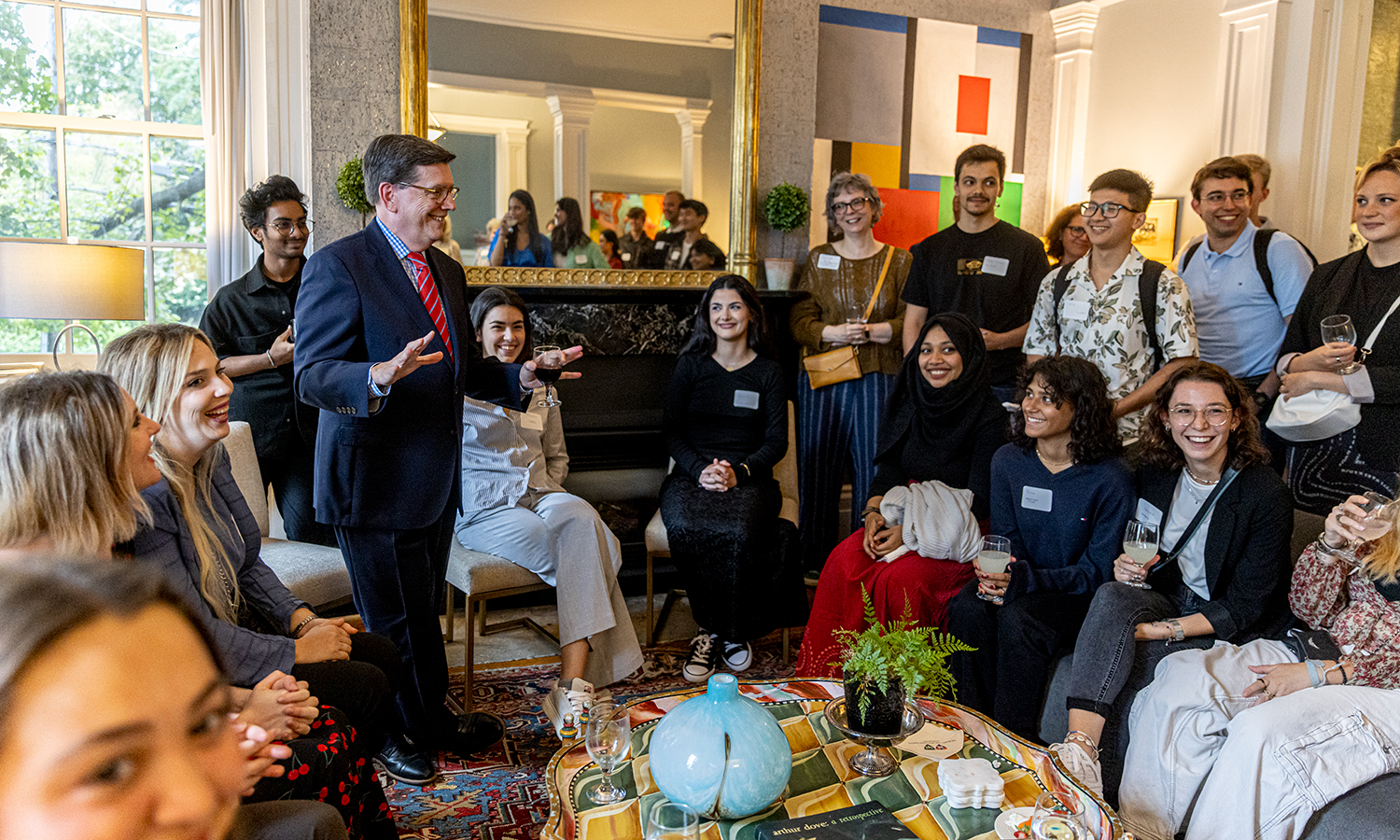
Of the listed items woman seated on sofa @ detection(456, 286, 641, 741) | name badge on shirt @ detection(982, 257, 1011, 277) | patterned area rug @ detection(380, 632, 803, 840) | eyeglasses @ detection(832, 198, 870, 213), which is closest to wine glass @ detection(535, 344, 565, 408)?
woman seated on sofa @ detection(456, 286, 641, 741)

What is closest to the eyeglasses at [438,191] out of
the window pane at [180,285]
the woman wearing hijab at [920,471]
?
the woman wearing hijab at [920,471]

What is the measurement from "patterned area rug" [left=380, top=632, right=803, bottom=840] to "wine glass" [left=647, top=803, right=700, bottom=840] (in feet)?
2.76

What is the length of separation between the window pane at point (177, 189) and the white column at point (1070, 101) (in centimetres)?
424

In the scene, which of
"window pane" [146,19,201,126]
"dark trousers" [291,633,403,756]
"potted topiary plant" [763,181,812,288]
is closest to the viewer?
"dark trousers" [291,633,403,756]

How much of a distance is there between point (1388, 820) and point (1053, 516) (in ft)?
3.49

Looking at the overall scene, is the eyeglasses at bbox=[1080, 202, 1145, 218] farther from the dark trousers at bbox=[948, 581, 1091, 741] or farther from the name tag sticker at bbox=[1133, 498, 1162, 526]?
the dark trousers at bbox=[948, 581, 1091, 741]

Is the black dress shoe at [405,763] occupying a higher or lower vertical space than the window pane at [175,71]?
lower

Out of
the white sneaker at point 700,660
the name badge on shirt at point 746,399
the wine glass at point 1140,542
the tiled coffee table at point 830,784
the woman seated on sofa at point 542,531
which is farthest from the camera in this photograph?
the name badge on shirt at point 746,399

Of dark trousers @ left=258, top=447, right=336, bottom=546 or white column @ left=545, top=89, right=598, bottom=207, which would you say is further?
white column @ left=545, top=89, right=598, bottom=207

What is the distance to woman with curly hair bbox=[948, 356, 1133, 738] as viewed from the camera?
2422 millimetres

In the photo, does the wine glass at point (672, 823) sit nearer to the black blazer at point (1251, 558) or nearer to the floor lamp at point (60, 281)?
the black blazer at point (1251, 558)

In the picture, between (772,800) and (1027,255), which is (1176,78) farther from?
(772,800)

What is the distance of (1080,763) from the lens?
200 cm

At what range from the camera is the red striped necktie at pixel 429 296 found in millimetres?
2389
